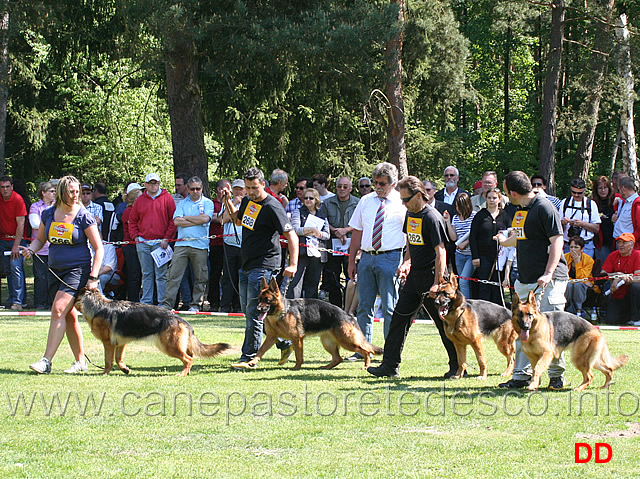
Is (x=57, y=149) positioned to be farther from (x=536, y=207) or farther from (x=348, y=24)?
(x=536, y=207)

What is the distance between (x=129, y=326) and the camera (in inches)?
333

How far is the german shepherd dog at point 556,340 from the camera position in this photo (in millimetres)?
7082

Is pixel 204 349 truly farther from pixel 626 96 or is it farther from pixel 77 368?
pixel 626 96

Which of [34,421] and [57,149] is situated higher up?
[57,149]

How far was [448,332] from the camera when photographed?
816 cm

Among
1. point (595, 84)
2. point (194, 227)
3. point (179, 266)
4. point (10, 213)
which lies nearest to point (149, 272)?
point (179, 266)

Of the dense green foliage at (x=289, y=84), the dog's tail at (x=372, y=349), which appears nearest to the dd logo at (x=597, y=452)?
the dog's tail at (x=372, y=349)

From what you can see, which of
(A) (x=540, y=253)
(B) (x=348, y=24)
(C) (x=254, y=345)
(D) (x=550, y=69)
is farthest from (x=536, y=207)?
(D) (x=550, y=69)

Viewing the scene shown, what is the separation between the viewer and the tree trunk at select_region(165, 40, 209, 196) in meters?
18.7

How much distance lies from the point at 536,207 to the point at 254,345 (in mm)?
3570

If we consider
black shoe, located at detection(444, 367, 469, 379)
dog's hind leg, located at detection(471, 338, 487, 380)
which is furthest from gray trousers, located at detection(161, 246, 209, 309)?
dog's hind leg, located at detection(471, 338, 487, 380)

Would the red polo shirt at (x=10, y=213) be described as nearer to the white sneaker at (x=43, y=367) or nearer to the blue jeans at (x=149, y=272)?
the blue jeans at (x=149, y=272)

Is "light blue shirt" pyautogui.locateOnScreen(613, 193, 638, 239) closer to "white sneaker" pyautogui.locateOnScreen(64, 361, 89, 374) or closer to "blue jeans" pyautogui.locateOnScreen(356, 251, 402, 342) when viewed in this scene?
"blue jeans" pyautogui.locateOnScreen(356, 251, 402, 342)

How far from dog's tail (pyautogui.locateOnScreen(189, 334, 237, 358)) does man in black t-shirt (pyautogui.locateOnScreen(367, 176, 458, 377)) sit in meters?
1.70
